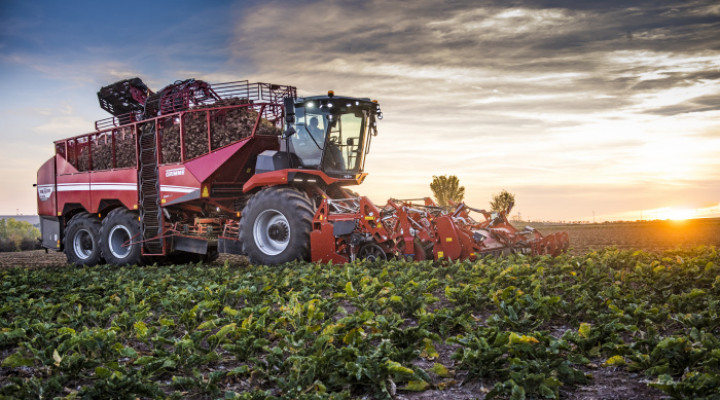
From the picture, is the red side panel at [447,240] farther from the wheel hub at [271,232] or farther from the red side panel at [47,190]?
the red side panel at [47,190]

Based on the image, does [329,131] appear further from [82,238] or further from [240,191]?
[82,238]

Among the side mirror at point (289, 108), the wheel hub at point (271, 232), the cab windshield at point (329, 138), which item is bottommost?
the wheel hub at point (271, 232)

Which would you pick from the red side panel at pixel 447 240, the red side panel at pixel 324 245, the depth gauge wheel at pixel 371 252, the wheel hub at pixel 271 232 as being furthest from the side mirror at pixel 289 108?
the red side panel at pixel 447 240

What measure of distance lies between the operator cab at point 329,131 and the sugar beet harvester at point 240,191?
0.02 m

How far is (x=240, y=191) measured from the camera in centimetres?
1318

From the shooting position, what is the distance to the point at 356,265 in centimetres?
930

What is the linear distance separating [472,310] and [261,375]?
278cm

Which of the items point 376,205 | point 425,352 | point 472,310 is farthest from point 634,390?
point 376,205

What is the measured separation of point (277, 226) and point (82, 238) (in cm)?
795

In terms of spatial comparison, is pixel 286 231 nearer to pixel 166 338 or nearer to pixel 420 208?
pixel 420 208

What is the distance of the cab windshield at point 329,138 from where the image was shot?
11.8m

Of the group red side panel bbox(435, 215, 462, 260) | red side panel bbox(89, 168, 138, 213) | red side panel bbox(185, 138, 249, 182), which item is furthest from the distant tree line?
red side panel bbox(435, 215, 462, 260)

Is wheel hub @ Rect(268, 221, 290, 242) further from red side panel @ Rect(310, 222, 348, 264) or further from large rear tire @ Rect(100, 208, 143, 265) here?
large rear tire @ Rect(100, 208, 143, 265)

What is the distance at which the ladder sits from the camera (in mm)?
13984
